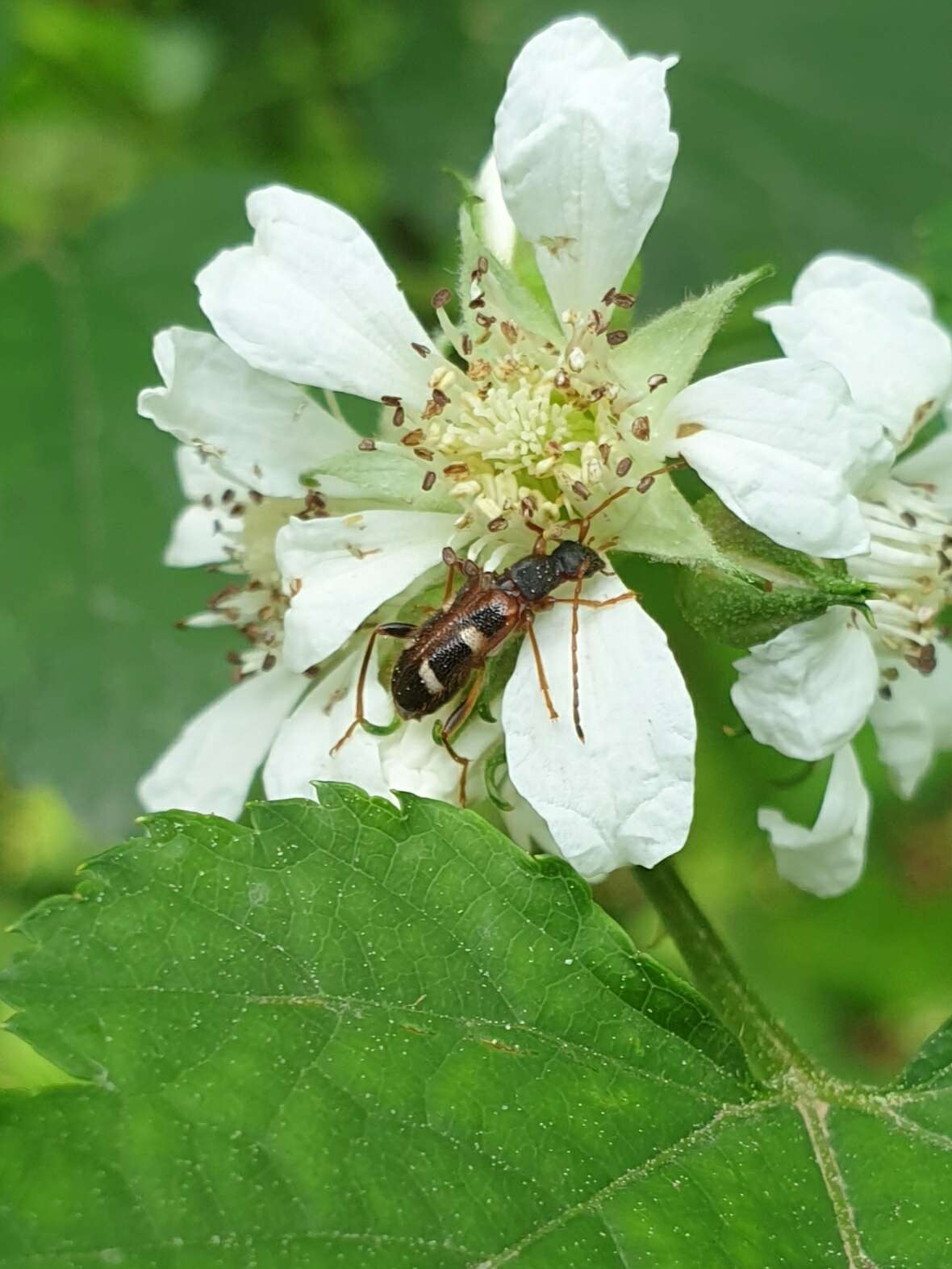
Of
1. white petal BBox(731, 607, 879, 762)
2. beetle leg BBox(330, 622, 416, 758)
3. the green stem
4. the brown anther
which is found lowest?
the green stem

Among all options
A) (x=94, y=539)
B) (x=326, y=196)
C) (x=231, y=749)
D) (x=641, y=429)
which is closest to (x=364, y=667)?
(x=231, y=749)

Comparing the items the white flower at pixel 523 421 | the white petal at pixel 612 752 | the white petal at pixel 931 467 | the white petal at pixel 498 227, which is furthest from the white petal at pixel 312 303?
the white petal at pixel 931 467

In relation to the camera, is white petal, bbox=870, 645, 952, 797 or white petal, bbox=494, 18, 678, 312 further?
white petal, bbox=870, 645, 952, 797

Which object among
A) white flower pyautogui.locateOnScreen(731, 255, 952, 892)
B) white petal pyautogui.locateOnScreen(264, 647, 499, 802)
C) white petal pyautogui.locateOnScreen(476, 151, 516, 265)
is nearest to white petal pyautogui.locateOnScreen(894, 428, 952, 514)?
white flower pyautogui.locateOnScreen(731, 255, 952, 892)

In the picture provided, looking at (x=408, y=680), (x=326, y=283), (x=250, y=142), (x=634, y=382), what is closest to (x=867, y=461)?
(x=634, y=382)

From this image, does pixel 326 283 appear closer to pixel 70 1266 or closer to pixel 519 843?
pixel 519 843

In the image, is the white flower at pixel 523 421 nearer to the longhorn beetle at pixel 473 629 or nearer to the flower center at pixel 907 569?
the longhorn beetle at pixel 473 629

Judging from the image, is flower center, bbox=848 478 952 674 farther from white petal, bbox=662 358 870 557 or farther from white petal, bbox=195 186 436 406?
white petal, bbox=195 186 436 406
